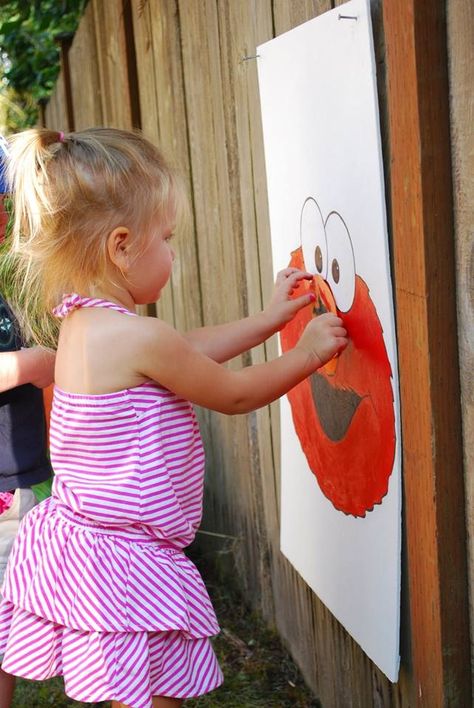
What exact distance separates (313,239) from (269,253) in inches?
21.9

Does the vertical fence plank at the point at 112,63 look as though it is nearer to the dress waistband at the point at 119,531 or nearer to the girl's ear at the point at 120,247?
the girl's ear at the point at 120,247

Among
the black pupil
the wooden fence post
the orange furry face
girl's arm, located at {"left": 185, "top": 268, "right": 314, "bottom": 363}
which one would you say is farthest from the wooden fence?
girl's arm, located at {"left": 185, "top": 268, "right": 314, "bottom": 363}

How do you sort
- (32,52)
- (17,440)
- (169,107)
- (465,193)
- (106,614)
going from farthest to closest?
(32,52), (169,107), (17,440), (106,614), (465,193)

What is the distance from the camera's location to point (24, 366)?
2.47m

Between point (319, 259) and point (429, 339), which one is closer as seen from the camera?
point (429, 339)

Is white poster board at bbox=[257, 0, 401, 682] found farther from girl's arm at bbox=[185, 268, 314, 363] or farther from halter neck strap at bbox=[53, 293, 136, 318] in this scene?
halter neck strap at bbox=[53, 293, 136, 318]

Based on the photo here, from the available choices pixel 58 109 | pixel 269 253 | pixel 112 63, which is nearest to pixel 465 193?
pixel 269 253

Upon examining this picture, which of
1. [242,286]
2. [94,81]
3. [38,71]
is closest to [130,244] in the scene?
[242,286]

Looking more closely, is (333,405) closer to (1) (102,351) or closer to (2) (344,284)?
(2) (344,284)

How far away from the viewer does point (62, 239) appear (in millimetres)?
2082

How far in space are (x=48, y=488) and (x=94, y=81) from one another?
273 centimetres

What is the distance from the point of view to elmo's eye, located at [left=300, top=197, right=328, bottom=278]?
85.4 inches

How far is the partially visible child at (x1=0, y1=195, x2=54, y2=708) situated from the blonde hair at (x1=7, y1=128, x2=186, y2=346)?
44 cm

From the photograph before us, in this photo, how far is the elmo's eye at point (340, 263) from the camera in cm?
200
